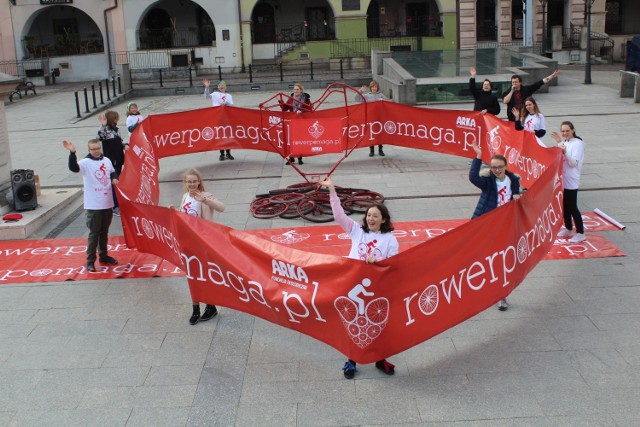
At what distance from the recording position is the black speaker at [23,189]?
1212 cm

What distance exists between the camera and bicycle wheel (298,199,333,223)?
11.6 meters

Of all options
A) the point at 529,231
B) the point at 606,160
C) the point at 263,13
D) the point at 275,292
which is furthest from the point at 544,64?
the point at 275,292

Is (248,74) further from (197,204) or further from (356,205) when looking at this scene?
(197,204)

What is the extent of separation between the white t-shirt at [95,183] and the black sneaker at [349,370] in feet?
15.0

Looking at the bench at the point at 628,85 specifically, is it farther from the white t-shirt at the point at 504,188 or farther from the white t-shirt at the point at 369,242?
the white t-shirt at the point at 369,242

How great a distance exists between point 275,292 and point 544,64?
76.9 feet

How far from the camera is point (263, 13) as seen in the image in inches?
1613

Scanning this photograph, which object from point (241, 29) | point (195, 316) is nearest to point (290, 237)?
point (195, 316)

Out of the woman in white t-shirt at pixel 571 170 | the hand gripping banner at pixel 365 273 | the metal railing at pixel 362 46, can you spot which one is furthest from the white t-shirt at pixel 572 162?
the metal railing at pixel 362 46

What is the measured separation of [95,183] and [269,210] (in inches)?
129

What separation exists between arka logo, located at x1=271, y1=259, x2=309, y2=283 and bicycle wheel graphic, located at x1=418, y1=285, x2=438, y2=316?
1006mm

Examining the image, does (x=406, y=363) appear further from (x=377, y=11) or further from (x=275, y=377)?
(x=377, y=11)

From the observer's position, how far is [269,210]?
1211 centimetres

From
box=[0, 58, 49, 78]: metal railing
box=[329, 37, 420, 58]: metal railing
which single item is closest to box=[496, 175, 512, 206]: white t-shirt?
box=[329, 37, 420, 58]: metal railing
